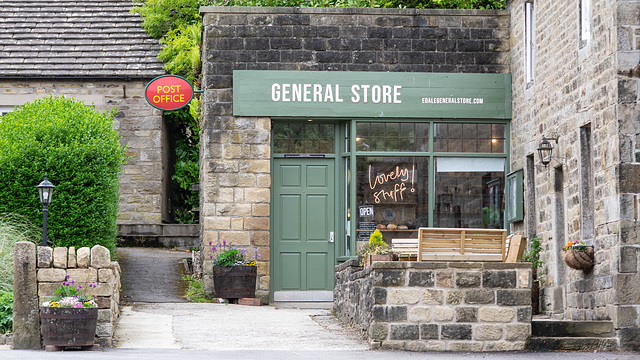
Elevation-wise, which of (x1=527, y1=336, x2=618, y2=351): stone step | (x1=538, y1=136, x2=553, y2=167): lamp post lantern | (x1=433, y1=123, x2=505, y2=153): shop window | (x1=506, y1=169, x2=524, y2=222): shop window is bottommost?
(x1=527, y1=336, x2=618, y2=351): stone step

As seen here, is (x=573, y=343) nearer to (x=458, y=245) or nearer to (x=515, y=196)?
(x=458, y=245)

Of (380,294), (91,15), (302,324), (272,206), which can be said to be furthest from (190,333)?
(91,15)

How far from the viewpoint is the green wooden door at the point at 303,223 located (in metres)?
14.9

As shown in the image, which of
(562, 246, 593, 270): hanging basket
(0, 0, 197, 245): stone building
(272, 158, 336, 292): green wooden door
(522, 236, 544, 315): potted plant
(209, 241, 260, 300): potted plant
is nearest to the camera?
(562, 246, 593, 270): hanging basket

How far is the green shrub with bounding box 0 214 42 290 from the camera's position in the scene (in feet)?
38.2

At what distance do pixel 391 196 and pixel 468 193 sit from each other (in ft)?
4.06

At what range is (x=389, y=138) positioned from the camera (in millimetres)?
14836

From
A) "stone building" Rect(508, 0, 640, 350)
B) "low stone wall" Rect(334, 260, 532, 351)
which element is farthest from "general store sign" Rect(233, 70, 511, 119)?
"low stone wall" Rect(334, 260, 532, 351)

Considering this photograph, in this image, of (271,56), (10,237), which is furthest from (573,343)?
(10,237)

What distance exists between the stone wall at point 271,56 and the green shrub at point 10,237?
103 inches

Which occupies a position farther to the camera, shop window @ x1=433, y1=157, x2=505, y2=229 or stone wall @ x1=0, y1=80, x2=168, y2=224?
stone wall @ x1=0, y1=80, x2=168, y2=224

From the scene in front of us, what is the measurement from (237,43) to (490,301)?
6771 millimetres

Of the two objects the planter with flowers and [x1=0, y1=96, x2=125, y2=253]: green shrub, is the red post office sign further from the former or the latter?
the planter with flowers

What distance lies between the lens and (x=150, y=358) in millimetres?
8812
